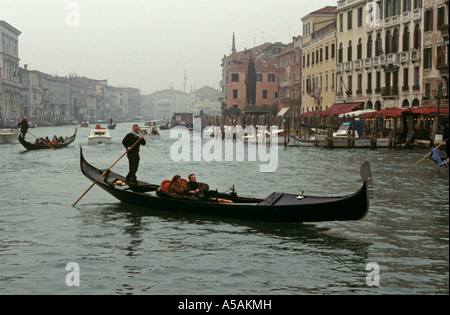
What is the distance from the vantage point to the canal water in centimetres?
736

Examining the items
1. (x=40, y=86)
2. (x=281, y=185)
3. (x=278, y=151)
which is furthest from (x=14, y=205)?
(x=40, y=86)

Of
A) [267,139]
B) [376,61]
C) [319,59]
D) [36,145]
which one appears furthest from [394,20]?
[36,145]

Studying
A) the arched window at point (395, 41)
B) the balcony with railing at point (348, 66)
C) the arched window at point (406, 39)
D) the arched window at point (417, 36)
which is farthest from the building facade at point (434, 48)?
the balcony with railing at point (348, 66)

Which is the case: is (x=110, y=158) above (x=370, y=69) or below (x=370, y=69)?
below

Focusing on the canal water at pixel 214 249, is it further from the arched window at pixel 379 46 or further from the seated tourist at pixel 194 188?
the arched window at pixel 379 46

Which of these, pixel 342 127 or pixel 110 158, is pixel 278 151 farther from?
pixel 110 158

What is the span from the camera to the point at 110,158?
2848 cm

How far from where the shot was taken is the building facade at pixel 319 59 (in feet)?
144

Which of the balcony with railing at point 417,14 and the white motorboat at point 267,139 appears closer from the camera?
the balcony with railing at point 417,14

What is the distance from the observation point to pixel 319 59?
4656 cm

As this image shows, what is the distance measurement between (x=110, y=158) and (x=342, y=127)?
11.6 meters

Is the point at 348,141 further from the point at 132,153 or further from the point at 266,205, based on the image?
the point at 266,205

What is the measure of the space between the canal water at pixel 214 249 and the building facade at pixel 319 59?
28.4m

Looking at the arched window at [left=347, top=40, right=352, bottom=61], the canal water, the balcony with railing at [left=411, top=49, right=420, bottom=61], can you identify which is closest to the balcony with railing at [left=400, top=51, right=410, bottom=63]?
the balcony with railing at [left=411, top=49, right=420, bottom=61]
